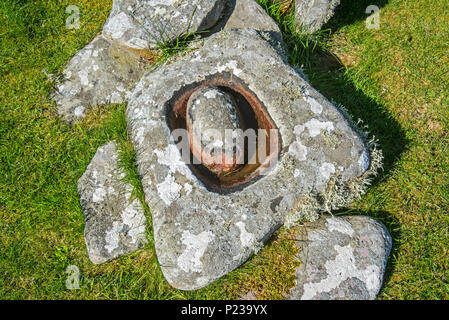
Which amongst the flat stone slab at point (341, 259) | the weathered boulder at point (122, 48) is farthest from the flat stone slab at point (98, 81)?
the flat stone slab at point (341, 259)

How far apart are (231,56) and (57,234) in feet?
8.71

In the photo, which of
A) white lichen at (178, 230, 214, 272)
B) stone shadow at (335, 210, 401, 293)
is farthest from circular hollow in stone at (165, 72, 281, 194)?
stone shadow at (335, 210, 401, 293)

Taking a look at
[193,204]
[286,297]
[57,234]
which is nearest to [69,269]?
A: [57,234]

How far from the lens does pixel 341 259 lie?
11.6ft

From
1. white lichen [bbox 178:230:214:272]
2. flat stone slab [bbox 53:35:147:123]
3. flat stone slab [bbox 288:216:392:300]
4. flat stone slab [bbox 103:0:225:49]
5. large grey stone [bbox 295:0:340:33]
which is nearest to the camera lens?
white lichen [bbox 178:230:214:272]

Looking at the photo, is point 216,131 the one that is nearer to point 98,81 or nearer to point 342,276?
point 342,276

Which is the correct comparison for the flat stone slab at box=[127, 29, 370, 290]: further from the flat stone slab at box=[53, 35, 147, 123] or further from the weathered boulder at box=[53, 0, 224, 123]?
the flat stone slab at box=[53, 35, 147, 123]

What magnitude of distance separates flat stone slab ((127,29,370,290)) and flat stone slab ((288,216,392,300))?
0.27 m

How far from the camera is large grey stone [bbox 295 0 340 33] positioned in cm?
472

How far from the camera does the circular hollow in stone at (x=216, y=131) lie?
3623 millimetres

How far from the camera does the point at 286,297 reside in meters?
3.54

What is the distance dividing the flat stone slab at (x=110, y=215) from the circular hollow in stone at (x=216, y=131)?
2.92ft

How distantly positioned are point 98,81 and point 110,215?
1.68 m

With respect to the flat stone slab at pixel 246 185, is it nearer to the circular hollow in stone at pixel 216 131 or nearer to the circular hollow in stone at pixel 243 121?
the circular hollow in stone at pixel 243 121
